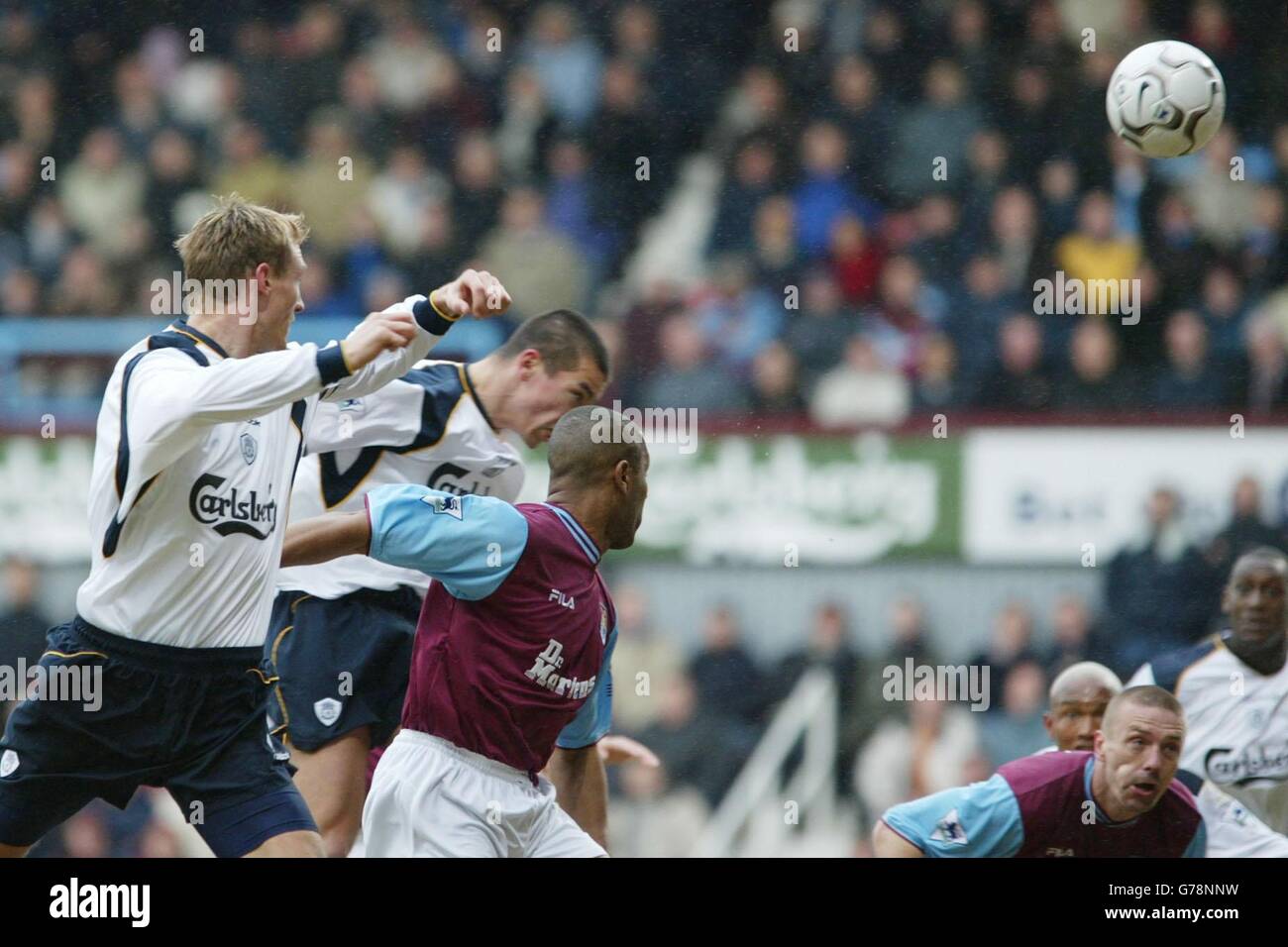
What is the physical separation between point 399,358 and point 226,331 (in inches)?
17.7

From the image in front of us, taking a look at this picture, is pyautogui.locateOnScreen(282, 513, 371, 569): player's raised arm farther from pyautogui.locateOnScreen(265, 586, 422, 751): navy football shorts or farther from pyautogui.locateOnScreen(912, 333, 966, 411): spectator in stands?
pyautogui.locateOnScreen(912, 333, 966, 411): spectator in stands

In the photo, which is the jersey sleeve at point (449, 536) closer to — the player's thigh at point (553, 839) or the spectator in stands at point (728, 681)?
the player's thigh at point (553, 839)

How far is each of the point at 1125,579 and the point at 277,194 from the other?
5.79m

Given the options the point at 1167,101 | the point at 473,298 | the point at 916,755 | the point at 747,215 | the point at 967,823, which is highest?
the point at 747,215

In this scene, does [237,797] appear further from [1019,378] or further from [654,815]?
[1019,378]

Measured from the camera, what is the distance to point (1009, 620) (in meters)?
9.96

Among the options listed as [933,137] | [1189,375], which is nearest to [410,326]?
[1189,375]

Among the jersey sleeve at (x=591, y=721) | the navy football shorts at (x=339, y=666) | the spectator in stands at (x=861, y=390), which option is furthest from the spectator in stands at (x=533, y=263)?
the jersey sleeve at (x=591, y=721)

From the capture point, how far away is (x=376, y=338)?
4.38 metres

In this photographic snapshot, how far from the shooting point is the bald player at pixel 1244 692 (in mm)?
7148

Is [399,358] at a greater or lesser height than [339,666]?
greater

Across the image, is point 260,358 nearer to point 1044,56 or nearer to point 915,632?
point 915,632

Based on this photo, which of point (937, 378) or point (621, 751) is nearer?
point (621, 751)

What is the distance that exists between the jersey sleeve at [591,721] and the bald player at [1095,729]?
5.05ft
